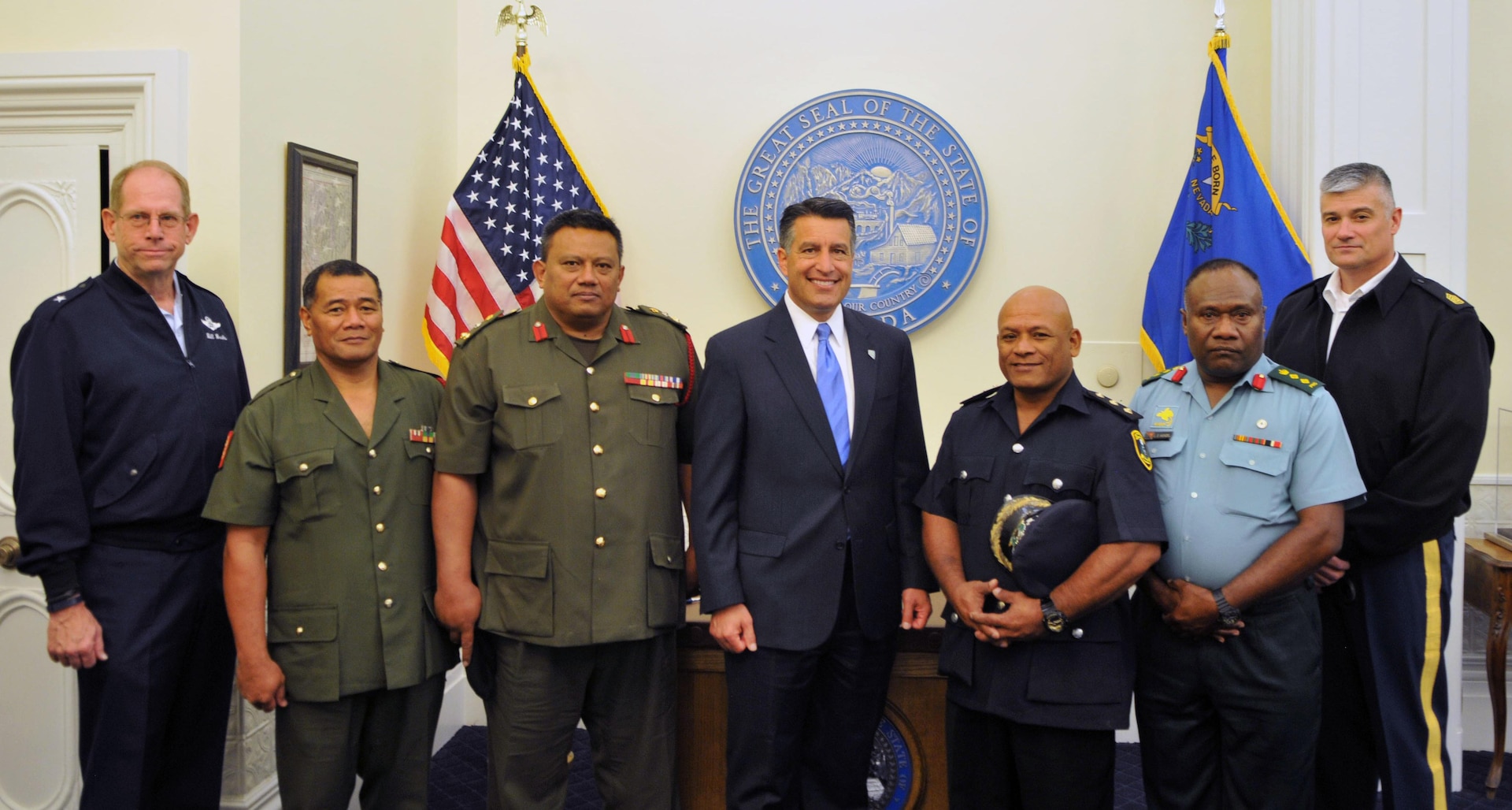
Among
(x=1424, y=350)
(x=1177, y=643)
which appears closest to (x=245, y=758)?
(x=1177, y=643)

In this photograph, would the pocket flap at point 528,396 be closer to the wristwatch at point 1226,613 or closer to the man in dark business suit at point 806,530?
the man in dark business suit at point 806,530

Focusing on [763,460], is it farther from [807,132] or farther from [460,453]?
[807,132]

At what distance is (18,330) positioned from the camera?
2.80 meters

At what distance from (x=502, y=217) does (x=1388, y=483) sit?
9.26ft

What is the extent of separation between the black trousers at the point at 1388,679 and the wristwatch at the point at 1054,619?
835mm

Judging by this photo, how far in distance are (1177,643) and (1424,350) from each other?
2.98 ft

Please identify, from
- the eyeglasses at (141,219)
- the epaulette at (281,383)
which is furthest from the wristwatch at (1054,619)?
the eyeglasses at (141,219)

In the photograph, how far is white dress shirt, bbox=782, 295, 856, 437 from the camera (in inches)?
90.4

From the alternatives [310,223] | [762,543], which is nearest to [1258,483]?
[762,543]

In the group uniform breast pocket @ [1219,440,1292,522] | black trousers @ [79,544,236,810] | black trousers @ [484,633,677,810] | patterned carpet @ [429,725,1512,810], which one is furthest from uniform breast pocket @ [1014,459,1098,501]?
black trousers @ [79,544,236,810]

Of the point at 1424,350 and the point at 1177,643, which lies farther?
the point at 1424,350

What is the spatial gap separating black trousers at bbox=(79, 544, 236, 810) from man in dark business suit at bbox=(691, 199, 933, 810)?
117 centimetres

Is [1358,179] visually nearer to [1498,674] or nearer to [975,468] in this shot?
[975,468]

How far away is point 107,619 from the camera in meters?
2.27
